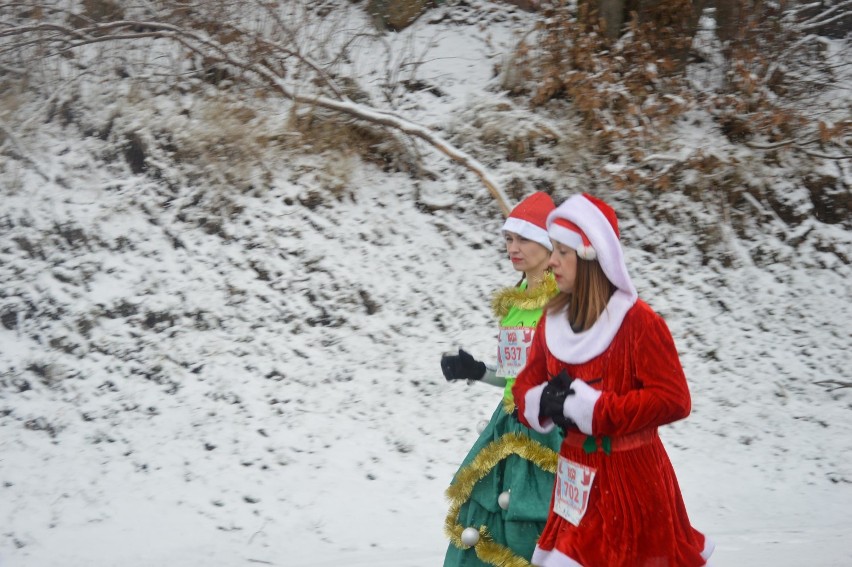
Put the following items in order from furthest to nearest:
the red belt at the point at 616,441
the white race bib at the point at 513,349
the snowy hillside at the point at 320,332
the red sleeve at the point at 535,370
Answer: the snowy hillside at the point at 320,332 → the white race bib at the point at 513,349 → the red sleeve at the point at 535,370 → the red belt at the point at 616,441

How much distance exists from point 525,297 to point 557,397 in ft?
3.09

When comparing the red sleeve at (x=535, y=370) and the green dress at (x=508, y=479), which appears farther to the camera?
the green dress at (x=508, y=479)

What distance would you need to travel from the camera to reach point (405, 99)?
895cm

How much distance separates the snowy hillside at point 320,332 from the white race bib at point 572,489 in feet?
7.49

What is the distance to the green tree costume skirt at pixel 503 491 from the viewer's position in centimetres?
298

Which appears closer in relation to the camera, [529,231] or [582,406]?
[582,406]

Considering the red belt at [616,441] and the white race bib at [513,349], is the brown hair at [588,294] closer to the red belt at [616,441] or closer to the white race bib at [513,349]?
the red belt at [616,441]

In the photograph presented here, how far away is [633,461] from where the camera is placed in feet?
8.22

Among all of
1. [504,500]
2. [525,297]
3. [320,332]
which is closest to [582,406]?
[504,500]

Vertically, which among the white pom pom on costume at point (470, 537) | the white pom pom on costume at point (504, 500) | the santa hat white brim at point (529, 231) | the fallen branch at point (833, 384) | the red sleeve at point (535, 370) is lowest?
the fallen branch at point (833, 384)

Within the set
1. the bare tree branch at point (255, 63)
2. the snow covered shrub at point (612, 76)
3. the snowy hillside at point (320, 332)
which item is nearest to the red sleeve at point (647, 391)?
the snowy hillside at point (320, 332)

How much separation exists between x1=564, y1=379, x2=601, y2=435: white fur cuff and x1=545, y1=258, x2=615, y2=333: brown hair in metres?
0.21

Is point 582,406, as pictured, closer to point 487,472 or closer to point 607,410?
point 607,410

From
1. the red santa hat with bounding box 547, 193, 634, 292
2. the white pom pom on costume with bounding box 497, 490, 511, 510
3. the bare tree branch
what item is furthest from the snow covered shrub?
the red santa hat with bounding box 547, 193, 634, 292
